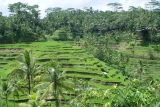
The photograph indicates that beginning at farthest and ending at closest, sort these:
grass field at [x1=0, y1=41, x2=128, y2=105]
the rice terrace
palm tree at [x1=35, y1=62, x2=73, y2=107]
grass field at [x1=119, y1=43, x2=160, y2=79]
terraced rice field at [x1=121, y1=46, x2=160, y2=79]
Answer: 1. grass field at [x1=119, y1=43, x2=160, y2=79]
2. terraced rice field at [x1=121, y1=46, x2=160, y2=79]
3. grass field at [x1=0, y1=41, x2=128, y2=105]
4. palm tree at [x1=35, y1=62, x2=73, y2=107]
5. the rice terrace

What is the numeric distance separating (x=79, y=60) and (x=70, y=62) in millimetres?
3231

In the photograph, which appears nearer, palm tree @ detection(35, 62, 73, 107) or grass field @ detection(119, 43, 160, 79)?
palm tree @ detection(35, 62, 73, 107)

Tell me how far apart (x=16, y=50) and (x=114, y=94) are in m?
54.4

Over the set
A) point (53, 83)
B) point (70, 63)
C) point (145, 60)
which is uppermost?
point (53, 83)

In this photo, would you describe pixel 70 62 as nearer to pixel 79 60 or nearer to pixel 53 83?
pixel 79 60

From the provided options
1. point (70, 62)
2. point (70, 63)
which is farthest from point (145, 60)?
point (70, 63)

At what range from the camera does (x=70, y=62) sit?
50344 millimetres

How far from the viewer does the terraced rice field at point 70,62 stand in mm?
42438

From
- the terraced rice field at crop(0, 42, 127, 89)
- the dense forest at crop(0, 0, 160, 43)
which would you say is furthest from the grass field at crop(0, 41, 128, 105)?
the dense forest at crop(0, 0, 160, 43)

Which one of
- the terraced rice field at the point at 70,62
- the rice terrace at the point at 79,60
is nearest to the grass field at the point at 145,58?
the rice terrace at the point at 79,60

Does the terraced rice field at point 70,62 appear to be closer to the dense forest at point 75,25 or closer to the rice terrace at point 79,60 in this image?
the rice terrace at point 79,60

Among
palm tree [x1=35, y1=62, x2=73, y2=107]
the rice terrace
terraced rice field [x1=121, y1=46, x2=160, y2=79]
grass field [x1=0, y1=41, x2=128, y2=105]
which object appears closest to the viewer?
the rice terrace

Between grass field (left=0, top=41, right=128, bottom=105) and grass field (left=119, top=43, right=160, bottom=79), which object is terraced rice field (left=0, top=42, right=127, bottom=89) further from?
grass field (left=119, top=43, right=160, bottom=79)

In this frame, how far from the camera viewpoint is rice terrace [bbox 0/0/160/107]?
6318mm
